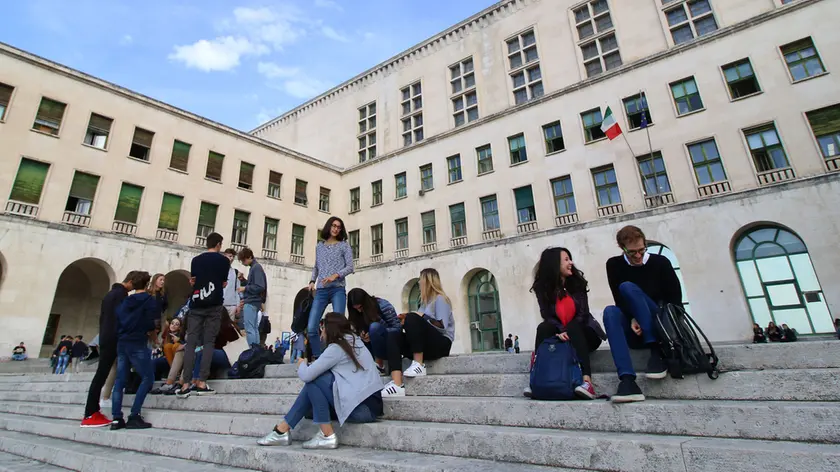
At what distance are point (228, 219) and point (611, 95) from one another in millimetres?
19779

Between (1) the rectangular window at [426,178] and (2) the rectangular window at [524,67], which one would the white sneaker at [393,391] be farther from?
(2) the rectangular window at [524,67]

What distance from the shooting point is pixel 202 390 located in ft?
18.1

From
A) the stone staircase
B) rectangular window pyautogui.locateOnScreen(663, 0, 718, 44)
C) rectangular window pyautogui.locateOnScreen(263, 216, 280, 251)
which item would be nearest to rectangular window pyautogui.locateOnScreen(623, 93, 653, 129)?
rectangular window pyautogui.locateOnScreen(663, 0, 718, 44)

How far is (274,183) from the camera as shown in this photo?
2355cm

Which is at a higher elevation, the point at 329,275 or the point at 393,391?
the point at 329,275

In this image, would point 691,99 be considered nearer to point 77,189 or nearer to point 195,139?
point 195,139

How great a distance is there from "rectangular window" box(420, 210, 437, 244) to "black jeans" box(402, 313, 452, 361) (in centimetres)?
1647

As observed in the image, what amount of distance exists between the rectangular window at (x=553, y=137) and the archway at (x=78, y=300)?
21.8m

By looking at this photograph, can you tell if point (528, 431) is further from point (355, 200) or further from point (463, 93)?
point (355, 200)

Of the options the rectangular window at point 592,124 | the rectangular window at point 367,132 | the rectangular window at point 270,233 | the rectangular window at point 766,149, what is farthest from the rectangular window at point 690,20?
the rectangular window at point 270,233

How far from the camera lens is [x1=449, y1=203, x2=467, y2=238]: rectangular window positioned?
68.5 ft

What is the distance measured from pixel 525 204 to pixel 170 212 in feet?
56.5

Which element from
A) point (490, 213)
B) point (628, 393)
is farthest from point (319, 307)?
point (490, 213)

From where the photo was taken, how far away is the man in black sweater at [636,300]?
334cm
